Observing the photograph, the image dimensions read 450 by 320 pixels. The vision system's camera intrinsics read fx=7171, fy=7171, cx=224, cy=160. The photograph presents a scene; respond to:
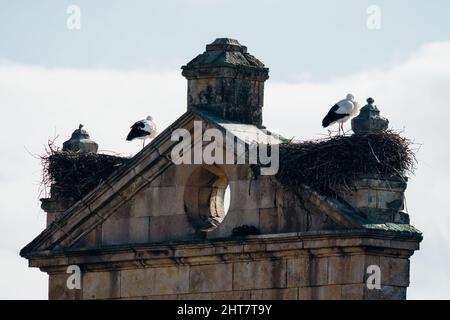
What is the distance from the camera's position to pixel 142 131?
400ft

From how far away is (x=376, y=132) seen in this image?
117500 mm

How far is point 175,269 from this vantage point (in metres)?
120

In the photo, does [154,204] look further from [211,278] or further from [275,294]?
[275,294]

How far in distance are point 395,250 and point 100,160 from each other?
270 inches

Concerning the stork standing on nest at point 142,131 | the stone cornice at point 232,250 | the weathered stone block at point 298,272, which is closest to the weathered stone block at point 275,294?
the weathered stone block at point 298,272

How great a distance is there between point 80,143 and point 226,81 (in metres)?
3.43

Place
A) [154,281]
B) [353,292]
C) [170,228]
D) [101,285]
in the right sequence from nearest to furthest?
[353,292], [170,228], [154,281], [101,285]

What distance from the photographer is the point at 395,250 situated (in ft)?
384

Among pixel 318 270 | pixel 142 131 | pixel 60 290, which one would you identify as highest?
pixel 142 131

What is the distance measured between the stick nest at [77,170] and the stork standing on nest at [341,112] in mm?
4039

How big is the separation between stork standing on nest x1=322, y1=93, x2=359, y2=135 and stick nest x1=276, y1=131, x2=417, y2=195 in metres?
1.13

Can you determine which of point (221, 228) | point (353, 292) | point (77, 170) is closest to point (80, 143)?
point (77, 170)

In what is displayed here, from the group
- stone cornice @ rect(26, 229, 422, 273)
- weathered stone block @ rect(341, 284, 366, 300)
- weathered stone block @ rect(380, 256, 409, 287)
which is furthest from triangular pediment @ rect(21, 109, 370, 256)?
weathered stone block @ rect(380, 256, 409, 287)

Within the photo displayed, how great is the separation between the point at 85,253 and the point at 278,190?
4305 mm
